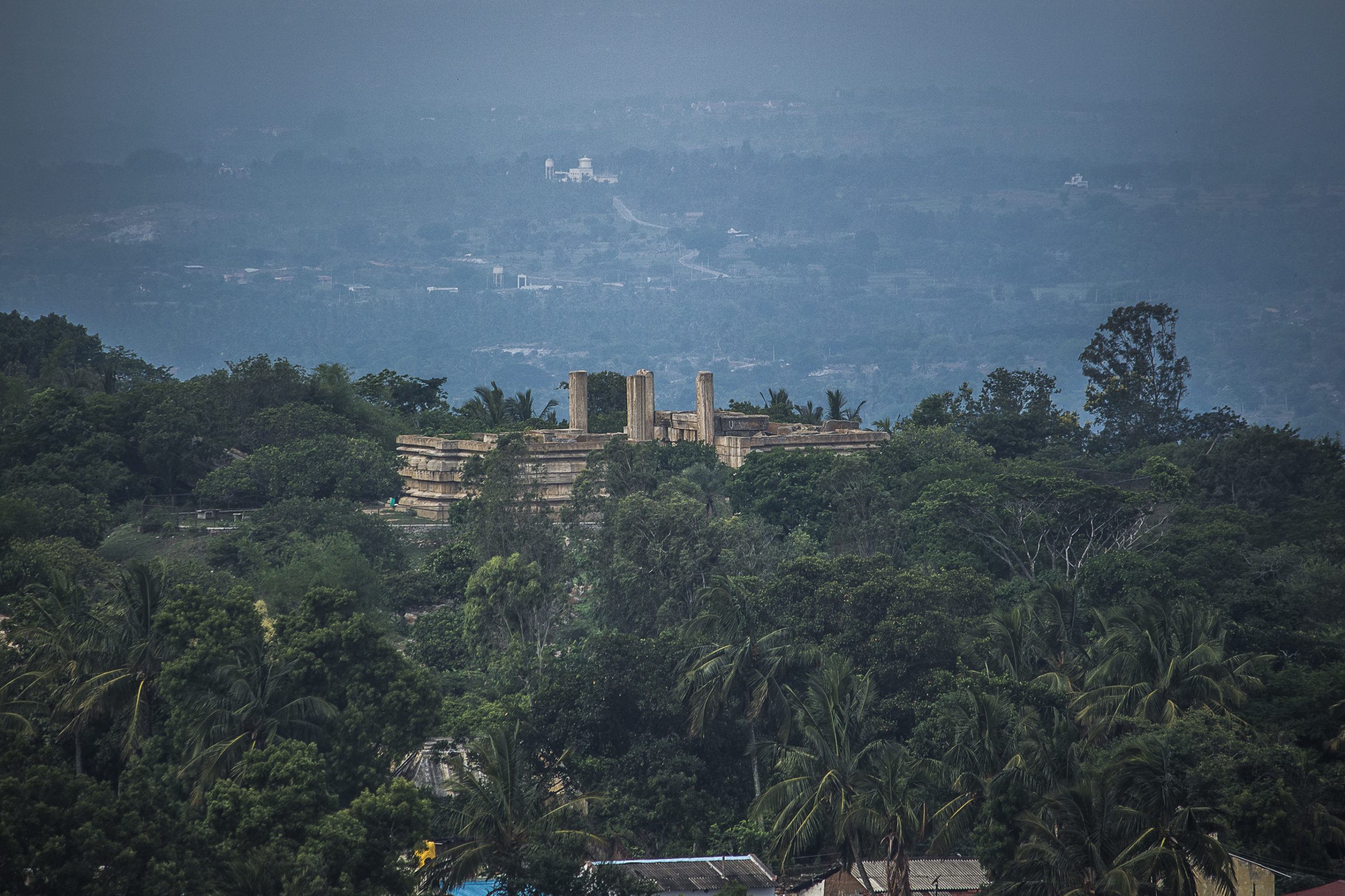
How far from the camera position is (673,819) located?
34.2m

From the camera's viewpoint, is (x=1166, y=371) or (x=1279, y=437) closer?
(x=1279, y=437)

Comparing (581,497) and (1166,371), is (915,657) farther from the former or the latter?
(1166,371)

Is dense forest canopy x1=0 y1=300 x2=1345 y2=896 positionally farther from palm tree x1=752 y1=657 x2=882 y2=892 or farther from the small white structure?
the small white structure

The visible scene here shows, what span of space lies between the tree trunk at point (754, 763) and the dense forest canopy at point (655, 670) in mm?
250

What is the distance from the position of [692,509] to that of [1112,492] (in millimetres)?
16095

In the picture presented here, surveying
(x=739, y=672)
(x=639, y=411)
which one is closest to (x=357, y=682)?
(x=739, y=672)

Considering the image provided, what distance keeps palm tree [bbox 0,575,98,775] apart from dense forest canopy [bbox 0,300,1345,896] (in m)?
0.10

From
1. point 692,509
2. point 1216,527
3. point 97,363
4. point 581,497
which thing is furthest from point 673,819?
point 97,363

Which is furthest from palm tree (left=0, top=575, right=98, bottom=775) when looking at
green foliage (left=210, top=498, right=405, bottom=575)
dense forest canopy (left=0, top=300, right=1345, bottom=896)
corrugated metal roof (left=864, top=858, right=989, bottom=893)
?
corrugated metal roof (left=864, top=858, right=989, bottom=893)

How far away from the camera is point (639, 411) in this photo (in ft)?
227

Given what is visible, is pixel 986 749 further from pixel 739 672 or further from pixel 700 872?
pixel 739 672

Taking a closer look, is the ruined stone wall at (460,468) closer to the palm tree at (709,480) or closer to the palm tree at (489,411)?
the palm tree at (709,480)

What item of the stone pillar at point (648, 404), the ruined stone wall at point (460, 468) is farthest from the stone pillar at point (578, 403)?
the stone pillar at point (648, 404)

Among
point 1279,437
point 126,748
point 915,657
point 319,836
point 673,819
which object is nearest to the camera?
point 319,836
